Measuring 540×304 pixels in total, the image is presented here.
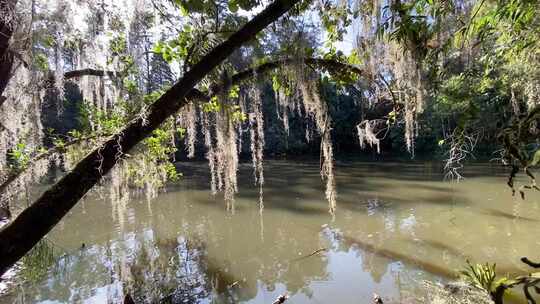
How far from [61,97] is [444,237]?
22.4ft

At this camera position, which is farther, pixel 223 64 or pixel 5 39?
pixel 223 64

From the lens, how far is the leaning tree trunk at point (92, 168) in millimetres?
1601

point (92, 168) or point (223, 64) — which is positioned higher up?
point (223, 64)

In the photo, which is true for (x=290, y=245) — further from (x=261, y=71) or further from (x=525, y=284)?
(x=525, y=284)

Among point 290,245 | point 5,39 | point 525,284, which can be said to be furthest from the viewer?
point 290,245

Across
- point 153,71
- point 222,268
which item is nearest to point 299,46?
point 153,71

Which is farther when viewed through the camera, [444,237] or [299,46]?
[444,237]

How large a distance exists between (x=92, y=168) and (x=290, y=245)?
5.62m

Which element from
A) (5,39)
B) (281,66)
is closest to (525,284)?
(281,66)

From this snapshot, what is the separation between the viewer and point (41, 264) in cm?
511

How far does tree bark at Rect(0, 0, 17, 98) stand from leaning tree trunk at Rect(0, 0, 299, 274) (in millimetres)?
835

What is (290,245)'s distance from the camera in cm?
698

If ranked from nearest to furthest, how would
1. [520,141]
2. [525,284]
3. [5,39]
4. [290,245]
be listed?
[525,284] → [520,141] → [5,39] → [290,245]

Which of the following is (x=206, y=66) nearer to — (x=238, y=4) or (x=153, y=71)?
(x=238, y=4)
